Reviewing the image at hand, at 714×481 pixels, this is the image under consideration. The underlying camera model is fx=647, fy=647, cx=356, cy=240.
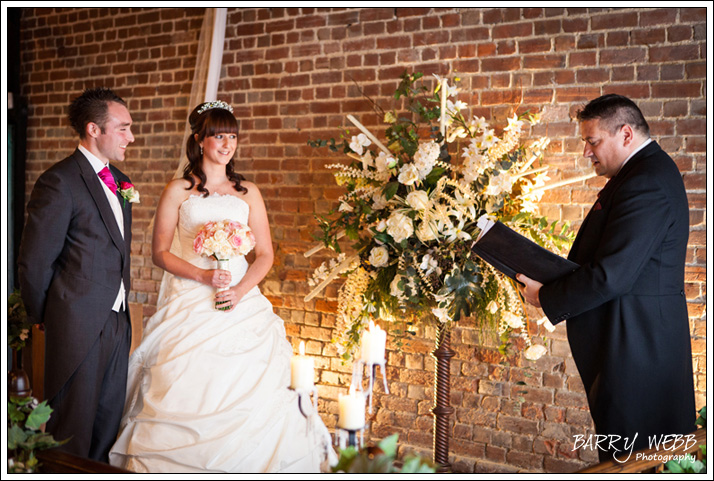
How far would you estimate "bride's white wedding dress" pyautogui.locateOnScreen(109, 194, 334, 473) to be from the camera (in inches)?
107

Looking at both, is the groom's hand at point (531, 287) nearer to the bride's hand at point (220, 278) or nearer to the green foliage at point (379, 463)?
the green foliage at point (379, 463)

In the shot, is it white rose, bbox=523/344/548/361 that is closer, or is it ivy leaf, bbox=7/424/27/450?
ivy leaf, bbox=7/424/27/450

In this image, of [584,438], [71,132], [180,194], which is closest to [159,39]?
[71,132]

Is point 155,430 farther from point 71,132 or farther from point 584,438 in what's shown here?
point 71,132

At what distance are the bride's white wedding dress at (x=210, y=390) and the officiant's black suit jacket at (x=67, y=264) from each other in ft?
1.03

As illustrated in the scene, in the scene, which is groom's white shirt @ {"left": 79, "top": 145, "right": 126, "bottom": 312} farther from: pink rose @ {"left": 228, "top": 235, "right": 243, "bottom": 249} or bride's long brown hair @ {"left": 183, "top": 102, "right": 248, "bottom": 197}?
pink rose @ {"left": 228, "top": 235, "right": 243, "bottom": 249}

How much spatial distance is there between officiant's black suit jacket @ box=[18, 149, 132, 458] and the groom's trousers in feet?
0.16

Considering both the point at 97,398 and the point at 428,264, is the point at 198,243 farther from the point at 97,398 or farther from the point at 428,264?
the point at 428,264

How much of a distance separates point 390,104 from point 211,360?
6.15 feet

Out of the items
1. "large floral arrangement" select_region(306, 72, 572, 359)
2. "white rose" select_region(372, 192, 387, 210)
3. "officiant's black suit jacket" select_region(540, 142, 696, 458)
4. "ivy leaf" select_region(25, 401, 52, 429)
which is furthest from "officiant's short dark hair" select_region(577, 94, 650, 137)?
"ivy leaf" select_region(25, 401, 52, 429)

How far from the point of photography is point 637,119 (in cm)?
257

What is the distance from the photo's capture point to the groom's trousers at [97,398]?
111 inches

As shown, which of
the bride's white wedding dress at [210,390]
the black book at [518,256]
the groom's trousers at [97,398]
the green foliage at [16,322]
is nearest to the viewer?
the black book at [518,256]

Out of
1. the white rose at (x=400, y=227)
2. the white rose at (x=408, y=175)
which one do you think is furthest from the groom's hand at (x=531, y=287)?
the white rose at (x=408, y=175)
